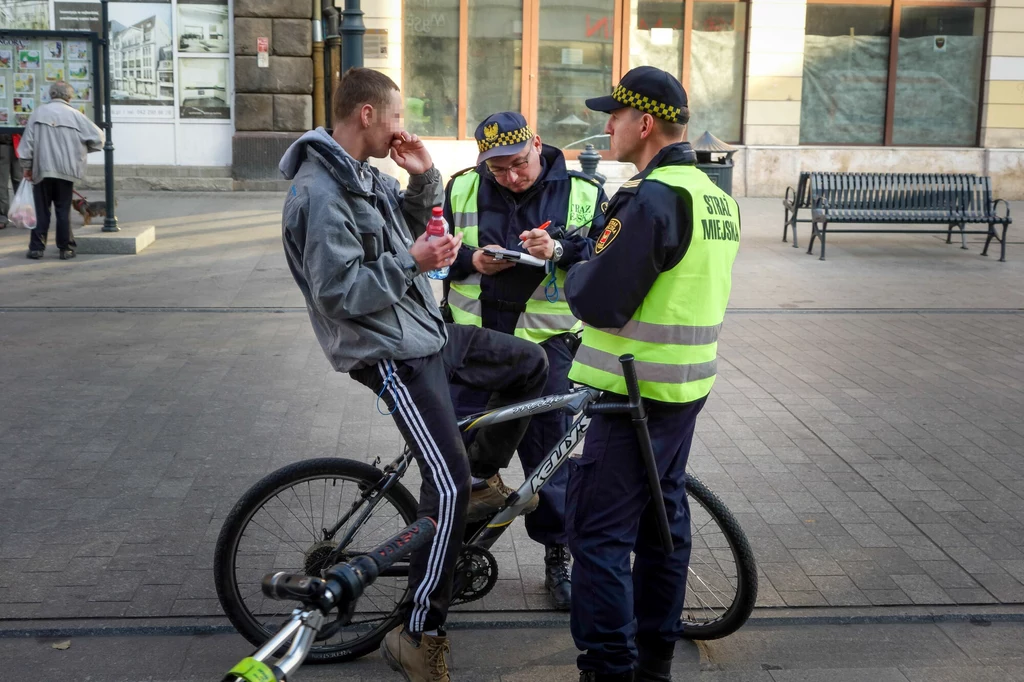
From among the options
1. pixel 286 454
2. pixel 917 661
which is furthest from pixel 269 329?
pixel 917 661

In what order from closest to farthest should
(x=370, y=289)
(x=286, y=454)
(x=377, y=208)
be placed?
1. (x=370, y=289)
2. (x=377, y=208)
3. (x=286, y=454)

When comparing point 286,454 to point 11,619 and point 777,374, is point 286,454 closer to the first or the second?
point 11,619

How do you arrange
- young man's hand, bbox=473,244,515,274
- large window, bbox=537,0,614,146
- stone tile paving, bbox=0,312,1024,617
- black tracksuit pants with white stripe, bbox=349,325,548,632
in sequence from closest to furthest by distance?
black tracksuit pants with white stripe, bbox=349,325,548,632, young man's hand, bbox=473,244,515,274, stone tile paving, bbox=0,312,1024,617, large window, bbox=537,0,614,146

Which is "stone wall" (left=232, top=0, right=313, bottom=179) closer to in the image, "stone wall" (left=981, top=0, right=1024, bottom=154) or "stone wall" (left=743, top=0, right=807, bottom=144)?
"stone wall" (left=743, top=0, right=807, bottom=144)

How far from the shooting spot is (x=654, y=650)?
11.8 feet

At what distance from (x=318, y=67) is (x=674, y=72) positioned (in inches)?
222

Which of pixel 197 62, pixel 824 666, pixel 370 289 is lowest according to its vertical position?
pixel 824 666

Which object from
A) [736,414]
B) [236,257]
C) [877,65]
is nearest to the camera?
[736,414]

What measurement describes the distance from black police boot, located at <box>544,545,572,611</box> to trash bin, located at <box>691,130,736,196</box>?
34.5 feet

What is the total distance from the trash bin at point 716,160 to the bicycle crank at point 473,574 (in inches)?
432

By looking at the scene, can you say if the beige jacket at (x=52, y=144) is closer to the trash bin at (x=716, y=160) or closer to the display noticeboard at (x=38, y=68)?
the display noticeboard at (x=38, y=68)

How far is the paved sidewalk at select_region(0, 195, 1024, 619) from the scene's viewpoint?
14.8 ft

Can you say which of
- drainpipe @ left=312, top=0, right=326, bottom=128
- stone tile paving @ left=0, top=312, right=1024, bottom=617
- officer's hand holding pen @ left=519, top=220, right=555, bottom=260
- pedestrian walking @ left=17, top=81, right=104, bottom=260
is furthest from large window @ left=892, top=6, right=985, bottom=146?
officer's hand holding pen @ left=519, top=220, right=555, bottom=260

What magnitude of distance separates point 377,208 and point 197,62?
15.2 meters
